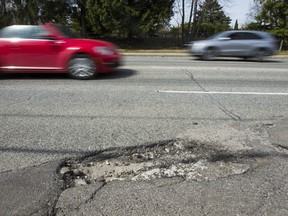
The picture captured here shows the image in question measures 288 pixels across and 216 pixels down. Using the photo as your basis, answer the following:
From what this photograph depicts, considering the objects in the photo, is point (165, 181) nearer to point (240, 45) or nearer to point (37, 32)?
point (37, 32)

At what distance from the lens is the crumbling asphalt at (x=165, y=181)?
7.74ft

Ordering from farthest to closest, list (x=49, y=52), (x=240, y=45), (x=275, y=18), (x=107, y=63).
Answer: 1. (x=275, y=18)
2. (x=240, y=45)
3. (x=107, y=63)
4. (x=49, y=52)

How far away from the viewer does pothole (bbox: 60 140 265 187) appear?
292cm

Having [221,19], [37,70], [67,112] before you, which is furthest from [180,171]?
[221,19]

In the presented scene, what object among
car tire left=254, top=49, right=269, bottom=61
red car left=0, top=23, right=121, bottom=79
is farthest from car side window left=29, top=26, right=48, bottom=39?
car tire left=254, top=49, right=269, bottom=61

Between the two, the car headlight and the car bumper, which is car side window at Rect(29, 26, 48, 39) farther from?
the car bumper

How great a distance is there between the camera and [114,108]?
17.0 feet

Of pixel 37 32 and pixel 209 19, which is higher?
pixel 209 19

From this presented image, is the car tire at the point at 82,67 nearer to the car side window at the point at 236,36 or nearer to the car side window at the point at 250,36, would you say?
the car side window at the point at 236,36

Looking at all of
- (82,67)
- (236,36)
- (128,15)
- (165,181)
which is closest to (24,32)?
(82,67)

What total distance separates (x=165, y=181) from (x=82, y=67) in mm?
5441

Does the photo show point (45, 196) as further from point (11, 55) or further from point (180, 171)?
point (11, 55)

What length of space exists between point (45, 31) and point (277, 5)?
97.2 ft

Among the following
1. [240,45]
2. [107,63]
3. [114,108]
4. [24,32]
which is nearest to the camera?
[114,108]
